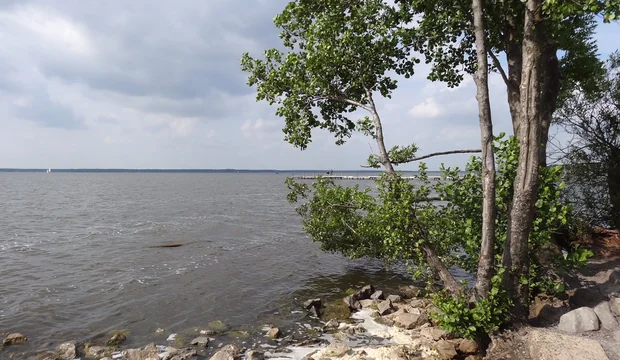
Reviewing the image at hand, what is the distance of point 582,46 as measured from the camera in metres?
13.9

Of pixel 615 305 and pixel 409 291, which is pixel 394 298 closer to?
pixel 409 291

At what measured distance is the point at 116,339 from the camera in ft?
41.1

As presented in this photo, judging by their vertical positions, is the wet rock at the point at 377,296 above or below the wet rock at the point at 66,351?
above

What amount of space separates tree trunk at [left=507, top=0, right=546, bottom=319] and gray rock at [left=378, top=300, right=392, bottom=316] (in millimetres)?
6005

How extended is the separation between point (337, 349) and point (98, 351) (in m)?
7.34

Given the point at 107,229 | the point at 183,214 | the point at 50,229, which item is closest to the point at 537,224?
the point at 107,229

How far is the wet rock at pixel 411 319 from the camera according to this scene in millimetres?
12203

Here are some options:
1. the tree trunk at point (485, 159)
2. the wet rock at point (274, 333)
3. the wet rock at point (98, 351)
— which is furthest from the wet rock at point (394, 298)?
the wet rock at point (98, 351)

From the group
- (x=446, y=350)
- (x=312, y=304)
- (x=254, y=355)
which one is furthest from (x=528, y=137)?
(x=312, y=304)

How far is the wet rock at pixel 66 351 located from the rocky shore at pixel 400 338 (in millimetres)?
30

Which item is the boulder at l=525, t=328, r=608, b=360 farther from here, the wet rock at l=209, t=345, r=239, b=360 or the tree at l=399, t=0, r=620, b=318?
the wet rock at l=209, t=345, r=239, b=360

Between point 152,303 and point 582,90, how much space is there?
21.7 meters

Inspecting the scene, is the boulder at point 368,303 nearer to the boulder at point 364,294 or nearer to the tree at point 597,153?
the boulder at point 364,294

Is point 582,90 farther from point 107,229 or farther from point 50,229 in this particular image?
point 50,229
